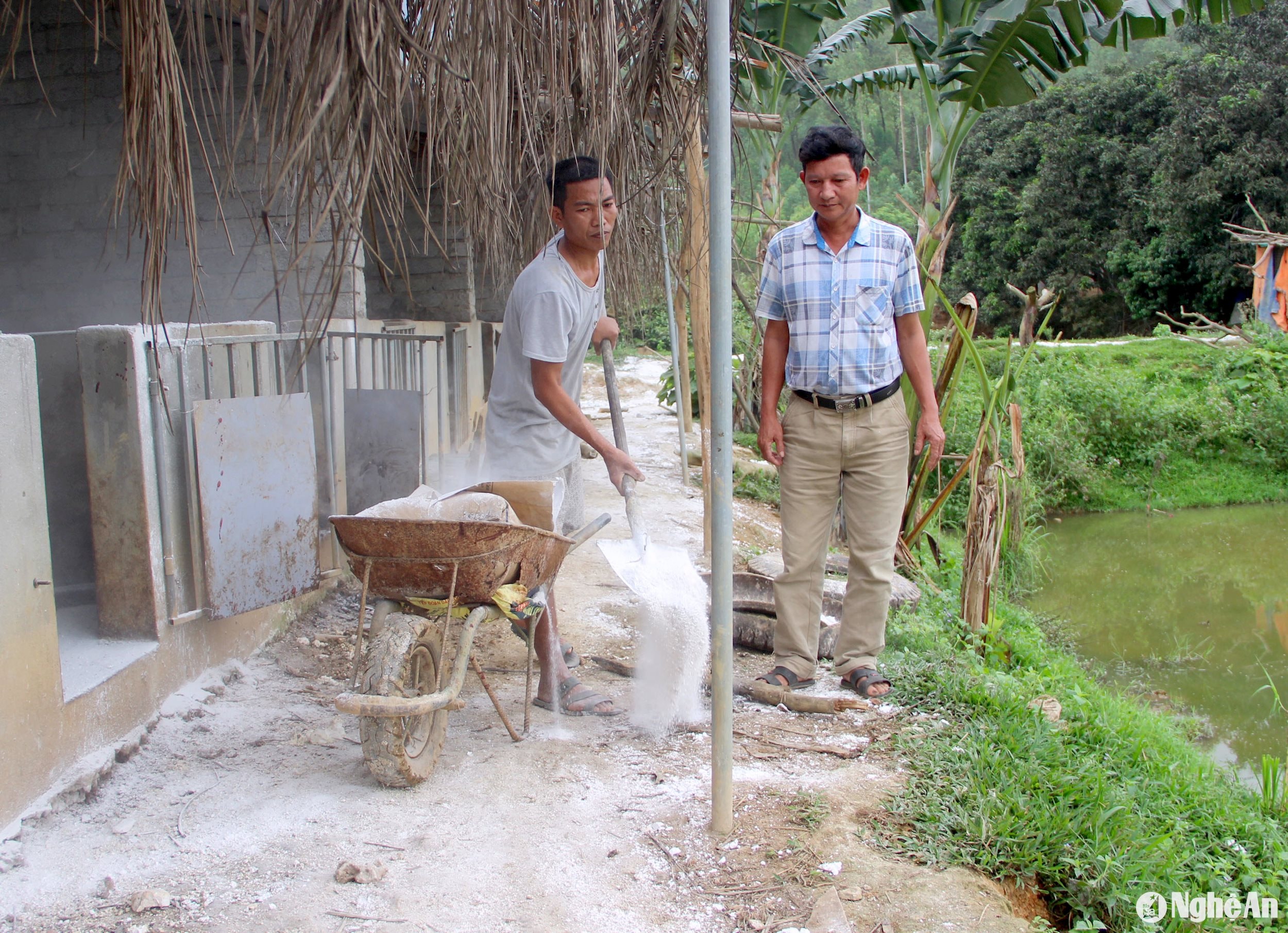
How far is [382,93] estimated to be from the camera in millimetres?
2234

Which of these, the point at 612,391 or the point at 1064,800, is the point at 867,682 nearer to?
the point at 1064,800

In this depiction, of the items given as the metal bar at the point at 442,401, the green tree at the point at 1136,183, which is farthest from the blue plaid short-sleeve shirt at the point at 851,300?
the green tree at the point at 1136,183

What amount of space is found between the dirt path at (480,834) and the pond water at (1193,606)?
379 cm

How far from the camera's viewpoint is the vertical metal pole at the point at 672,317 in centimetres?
507

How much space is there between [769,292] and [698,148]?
70.6 inches

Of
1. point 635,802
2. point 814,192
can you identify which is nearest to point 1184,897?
point 635,802

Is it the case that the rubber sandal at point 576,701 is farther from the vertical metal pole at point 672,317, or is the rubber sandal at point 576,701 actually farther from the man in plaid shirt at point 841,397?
the vertical metal pole at point 672,317

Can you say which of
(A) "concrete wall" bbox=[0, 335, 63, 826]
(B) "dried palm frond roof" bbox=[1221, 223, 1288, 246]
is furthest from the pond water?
(A) "concrete wall" bbox=[0, 335, 63, 826]

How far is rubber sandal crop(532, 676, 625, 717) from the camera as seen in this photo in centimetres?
348

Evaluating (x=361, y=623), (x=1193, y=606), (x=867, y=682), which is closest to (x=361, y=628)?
(x=361, y=623)

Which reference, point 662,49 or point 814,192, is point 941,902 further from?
point 662,49

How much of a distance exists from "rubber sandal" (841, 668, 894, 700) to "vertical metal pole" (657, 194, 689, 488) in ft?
7.69

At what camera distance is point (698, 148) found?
510cm

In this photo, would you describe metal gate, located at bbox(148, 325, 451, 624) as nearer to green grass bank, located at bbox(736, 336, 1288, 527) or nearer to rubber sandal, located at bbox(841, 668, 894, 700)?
rubber sandal, located at bbox(841, 668, 894, 700)
